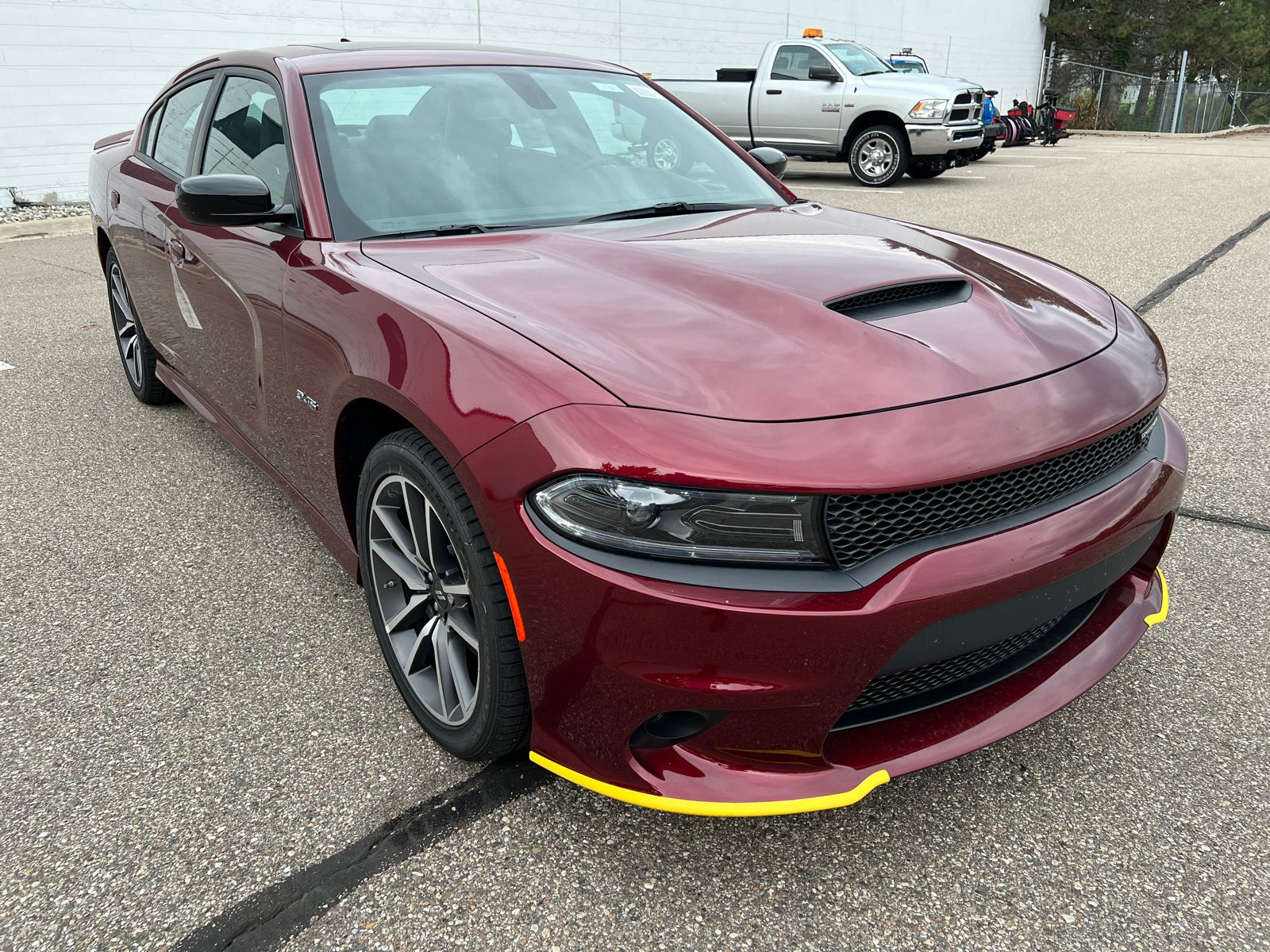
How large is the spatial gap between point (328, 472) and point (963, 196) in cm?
1059

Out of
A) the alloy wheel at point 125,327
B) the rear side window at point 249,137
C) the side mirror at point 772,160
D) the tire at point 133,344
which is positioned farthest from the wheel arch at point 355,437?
the alloy wheel at point 125,327

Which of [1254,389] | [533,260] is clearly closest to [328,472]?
[533,260]

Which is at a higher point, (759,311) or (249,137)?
(249,137)

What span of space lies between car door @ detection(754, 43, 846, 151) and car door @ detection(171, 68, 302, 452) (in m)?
10.6

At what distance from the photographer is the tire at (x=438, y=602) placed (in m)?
1.81

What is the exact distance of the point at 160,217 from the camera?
3482mm

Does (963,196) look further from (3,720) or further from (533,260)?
(3,720)

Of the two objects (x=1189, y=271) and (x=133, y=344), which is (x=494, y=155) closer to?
(x=133, y=344)

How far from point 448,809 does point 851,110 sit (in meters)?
12.2

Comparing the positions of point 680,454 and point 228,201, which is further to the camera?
point 228,201

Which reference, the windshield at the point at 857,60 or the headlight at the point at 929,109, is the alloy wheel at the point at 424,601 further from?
the windshield at the point at 857,60

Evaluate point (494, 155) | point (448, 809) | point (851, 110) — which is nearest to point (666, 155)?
point (494, 155)

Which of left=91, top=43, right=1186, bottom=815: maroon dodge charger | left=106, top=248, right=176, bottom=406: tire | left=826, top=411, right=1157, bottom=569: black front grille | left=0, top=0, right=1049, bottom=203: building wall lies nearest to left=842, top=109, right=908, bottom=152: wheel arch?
left=0, top=0, right=1049, bottom=203: building wall

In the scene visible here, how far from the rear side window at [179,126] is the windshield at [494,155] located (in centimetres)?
103
